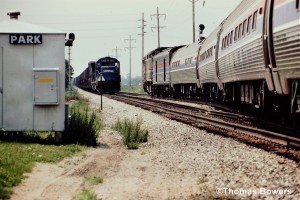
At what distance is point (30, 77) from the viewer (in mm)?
11625

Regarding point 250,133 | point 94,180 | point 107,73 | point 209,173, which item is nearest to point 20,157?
point 94,180

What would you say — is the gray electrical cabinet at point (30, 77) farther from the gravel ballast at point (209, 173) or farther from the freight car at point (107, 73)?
the freight car at point (107, 73)

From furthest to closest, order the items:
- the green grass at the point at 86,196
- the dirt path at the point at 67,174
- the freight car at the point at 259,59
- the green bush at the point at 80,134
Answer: the green bush at the point at 80,134 < the freight car at the point at 259,59 < the dirt path at the point at 67,174 < the green grass at the point at 86,196

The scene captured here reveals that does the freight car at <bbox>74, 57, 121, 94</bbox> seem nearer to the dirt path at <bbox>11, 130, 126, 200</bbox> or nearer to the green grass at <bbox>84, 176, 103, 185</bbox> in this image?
the dirt path at <bbox>11, 130, 126, 200</bbox>

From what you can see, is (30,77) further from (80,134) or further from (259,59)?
(259,59)

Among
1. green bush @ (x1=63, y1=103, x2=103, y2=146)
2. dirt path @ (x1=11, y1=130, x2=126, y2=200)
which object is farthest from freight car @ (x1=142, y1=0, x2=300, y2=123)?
green bush @ (x1=63, y1=103, x2=103, y2=146)

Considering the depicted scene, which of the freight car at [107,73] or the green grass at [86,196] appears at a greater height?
the freight car at [107,73]

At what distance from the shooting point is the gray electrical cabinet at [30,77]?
11484 millimetres

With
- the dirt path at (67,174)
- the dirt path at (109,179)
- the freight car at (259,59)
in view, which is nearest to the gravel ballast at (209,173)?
the dirt path at (109,179)

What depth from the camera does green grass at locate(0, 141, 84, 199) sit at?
24.1 ft

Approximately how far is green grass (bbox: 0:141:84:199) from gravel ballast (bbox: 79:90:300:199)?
1.25 meters

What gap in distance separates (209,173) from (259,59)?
539 centimetres

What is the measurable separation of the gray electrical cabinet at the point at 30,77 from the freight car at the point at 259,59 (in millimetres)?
4617

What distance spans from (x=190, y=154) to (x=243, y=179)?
2.92m
